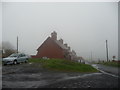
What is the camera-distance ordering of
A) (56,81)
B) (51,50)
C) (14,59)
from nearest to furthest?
(56,81) → (14,59) → (51,50)

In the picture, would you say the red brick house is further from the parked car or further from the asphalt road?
the asphalt road

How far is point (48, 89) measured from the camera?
28.7 ft

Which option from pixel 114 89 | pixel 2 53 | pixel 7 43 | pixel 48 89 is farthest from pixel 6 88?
pixel 7 43

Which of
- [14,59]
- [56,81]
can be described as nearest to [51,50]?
[14,59]

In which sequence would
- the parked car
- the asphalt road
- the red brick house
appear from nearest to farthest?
the asphalt road, the parked car, the red brick house

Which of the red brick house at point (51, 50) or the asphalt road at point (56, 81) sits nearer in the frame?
the asphalt road at point (56, 81)

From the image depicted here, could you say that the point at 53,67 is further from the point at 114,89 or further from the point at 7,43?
the point at 7,43

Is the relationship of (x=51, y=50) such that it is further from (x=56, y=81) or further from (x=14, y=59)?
(x=56, y=81)

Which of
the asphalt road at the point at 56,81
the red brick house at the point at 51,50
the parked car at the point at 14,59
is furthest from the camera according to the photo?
the red brick house at the point at 51,50

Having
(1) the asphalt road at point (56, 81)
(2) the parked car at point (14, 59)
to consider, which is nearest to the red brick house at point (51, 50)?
(2) the parked car at point (14, 59)

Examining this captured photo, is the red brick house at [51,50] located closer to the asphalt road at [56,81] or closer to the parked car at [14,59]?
the parked car at [14,59]

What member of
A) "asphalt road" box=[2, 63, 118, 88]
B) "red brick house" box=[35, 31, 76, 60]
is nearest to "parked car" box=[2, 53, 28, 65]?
"asphalt road" box=[2, 63, 118, 88]

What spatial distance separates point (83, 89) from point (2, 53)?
33.8 meters

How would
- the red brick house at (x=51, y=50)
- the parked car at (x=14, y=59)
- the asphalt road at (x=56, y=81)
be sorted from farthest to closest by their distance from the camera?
the red brick house at (x=51, y=50) < the parked car at (x=14, y=59) < the asphalt road at (x=56, y=81)
